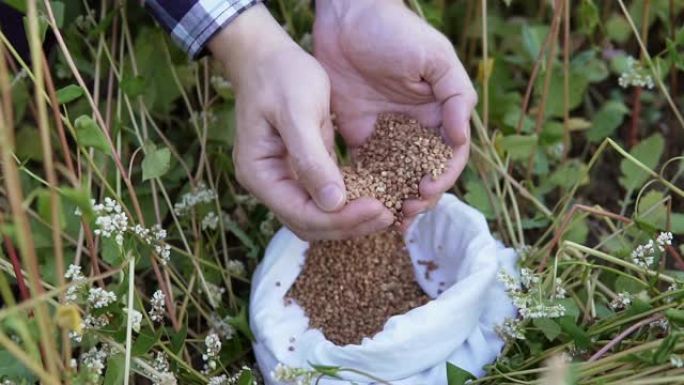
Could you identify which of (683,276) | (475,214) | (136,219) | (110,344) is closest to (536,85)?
(475,214)

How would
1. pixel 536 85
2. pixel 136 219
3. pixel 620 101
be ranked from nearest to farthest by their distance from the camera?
pixel 136 219, pixel 536 85, pixel 620 101

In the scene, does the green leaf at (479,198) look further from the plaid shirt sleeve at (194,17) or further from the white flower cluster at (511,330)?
the plaid shirt sleeve at (194,17)

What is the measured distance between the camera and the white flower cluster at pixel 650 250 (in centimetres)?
92

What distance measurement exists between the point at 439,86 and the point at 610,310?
0.32 metres

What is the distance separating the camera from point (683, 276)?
3.23ft

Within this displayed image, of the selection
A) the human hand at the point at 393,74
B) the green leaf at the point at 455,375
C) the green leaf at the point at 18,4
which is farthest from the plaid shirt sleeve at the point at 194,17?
the green leaf at the point at 455,375

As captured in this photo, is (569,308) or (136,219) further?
(136,219)

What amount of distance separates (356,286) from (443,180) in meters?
0.18

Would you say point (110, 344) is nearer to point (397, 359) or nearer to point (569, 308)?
point (397, 359)

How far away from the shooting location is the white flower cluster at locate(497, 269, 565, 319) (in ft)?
2.87

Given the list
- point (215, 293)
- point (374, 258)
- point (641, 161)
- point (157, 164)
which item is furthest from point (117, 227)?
point (641, 161)

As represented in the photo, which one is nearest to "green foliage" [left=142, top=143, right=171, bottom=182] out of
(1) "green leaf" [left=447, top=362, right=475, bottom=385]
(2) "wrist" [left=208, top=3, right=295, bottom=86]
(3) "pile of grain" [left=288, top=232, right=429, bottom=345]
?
(2) "wrist" [left=208, top=3, right=295, bottom=86]

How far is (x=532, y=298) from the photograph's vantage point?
896 millimetres

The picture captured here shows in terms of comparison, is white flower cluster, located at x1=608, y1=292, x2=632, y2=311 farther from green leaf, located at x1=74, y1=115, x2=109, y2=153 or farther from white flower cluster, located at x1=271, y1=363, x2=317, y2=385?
green leaf, located at x1=74, y1=115, x2=109, y2=153
